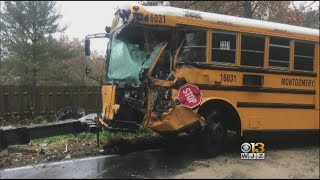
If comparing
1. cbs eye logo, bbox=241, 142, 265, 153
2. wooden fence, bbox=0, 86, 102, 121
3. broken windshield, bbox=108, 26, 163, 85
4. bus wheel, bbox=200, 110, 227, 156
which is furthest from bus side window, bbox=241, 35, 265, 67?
wooden fence, bbox=0, 86, 102, 121

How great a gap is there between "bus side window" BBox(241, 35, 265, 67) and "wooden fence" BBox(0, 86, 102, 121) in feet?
29.1

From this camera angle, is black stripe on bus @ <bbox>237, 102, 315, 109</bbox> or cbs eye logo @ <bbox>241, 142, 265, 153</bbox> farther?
black stripe on bus @ <bbox>237, 102, 315, 109</bbox>

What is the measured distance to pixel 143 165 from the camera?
7.72 meters

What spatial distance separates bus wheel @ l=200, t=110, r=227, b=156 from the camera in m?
8.38

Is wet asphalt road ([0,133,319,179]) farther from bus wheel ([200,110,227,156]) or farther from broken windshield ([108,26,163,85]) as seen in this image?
broken windshield ([108,26,163,85])

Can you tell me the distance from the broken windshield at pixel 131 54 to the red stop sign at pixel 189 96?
30.3 inches

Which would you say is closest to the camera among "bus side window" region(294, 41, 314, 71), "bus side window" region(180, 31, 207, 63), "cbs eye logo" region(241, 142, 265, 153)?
"bus side window" region(180, 31, 207, 63)

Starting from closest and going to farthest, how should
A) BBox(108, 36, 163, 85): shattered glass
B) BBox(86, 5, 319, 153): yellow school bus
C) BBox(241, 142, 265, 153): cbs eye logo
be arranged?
1. BBox(86, 5, 319, 153): yellow school bus
2. BBox(108, 36, 163, 85): shattered glass
3. BBox(241, 142, 265, 153): cbs eye logo

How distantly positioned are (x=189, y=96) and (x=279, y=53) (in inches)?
97.3

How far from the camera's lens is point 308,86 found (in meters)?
9.65

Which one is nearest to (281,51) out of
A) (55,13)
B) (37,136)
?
(37,136)

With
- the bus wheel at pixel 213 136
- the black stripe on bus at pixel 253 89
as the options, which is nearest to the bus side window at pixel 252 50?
the black stripe on bus at pixel 253 89

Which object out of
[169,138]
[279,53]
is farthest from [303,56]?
[169,138]

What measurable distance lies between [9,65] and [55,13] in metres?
5.64
